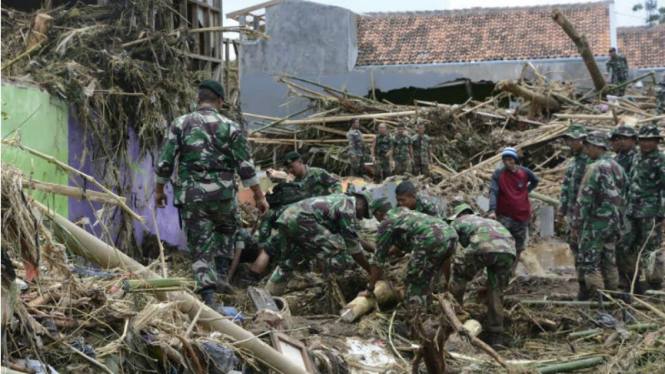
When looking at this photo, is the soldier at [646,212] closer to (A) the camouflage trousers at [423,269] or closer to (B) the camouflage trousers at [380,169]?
(A) the camouflage trousers at [423,269]

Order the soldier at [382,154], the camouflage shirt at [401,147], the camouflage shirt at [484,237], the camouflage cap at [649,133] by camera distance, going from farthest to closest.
Result: the soldier at [382,154]
the camouflage shirt at [401,147]
the camouflage cap at [649,133]
the camouflage shirt at [484,237]

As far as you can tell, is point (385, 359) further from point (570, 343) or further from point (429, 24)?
point (429, 24)

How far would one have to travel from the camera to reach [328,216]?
8.90m

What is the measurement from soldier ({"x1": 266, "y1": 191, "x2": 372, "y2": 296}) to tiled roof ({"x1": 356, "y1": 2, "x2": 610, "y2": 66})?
24026 mm

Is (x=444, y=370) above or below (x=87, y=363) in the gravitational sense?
below

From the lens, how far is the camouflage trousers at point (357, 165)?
2053 cm

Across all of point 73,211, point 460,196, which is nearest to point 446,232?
point 73,211

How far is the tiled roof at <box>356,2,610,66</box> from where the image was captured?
106 feet

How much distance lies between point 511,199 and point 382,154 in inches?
372

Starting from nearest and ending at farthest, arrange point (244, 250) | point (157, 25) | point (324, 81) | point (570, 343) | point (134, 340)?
point (134, 340), point (570, 343), point (244, 250), point (157, 25), point (324, 81)

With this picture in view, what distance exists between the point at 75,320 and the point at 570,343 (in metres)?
4.89

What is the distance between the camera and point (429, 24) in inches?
1389

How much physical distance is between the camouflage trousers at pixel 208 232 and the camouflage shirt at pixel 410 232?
1.42 m

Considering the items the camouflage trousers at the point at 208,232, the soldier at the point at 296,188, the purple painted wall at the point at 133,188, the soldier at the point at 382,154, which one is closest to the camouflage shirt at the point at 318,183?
the soldier at the point at 296,188
